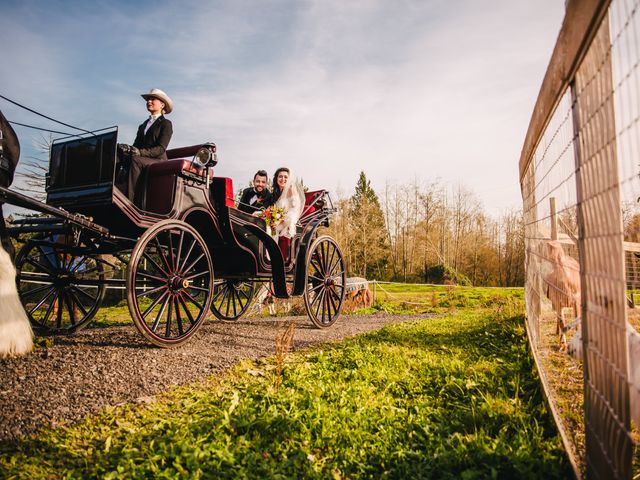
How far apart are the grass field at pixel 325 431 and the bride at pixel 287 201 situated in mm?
2964

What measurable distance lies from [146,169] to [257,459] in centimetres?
321

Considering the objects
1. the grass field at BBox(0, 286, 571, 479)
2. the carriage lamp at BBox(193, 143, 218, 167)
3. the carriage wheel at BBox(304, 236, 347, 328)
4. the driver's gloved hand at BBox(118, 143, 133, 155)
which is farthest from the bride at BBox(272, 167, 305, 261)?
the grass field at BBox(0, 286, 571, 479)

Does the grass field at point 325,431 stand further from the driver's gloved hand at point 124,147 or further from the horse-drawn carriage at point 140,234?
the driver's gloved hand at point 124,147

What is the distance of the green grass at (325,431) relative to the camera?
1.76 m

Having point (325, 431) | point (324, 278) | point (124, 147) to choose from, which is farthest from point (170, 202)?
point (324, 278)

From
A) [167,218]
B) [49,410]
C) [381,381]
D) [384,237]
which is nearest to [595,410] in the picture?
[381,381]

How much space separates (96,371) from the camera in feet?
9.59

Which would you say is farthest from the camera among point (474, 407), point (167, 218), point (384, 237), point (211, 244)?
point (384, 237)

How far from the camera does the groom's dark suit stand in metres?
4.02

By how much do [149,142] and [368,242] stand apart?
29244 millimetres

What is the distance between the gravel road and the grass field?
19 cm

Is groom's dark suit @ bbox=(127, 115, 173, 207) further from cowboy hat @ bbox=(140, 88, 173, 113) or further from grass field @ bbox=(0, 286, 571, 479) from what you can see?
grass field @ bbox=(0, 286, 571, 479)

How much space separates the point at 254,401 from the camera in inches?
96.6

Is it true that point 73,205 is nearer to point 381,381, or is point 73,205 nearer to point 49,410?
point 49,410
